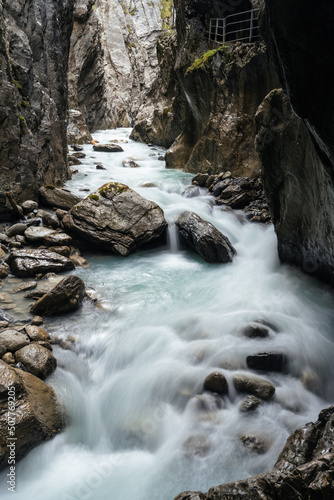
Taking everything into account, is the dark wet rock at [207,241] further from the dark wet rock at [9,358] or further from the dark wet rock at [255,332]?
the dark wet rock at [9,358]

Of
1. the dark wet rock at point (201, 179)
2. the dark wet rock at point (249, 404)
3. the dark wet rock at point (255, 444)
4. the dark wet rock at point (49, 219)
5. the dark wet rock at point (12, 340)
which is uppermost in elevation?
the dark wet rock at point (201, 179)

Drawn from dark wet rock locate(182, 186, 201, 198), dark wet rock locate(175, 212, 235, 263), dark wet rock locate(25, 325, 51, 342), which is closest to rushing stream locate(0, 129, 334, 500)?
dark wet rock locate(25, 325, 51, 342)

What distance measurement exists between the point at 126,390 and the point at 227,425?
1405mm

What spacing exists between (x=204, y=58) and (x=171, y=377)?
1537 cm

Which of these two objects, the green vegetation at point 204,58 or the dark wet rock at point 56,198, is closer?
the dark wet rock at point 56,198

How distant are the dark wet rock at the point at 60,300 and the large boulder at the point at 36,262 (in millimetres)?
1377

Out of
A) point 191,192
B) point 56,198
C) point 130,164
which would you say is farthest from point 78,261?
point 130,164

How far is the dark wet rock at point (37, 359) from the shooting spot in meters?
4.29

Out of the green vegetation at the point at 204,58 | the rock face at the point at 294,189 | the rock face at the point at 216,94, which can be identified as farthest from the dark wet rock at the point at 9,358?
the green vegetation at the point at 204,58

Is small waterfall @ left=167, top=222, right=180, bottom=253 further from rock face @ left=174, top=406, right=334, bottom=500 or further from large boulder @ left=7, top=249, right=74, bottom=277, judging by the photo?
rock face @ left=174, top=406, right=334, bottom=500

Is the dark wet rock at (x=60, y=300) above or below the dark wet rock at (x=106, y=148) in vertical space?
below

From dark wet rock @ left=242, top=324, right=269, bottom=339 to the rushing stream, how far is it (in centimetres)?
10

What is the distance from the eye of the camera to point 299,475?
2174mm

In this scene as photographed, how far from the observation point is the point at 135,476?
137 inches
